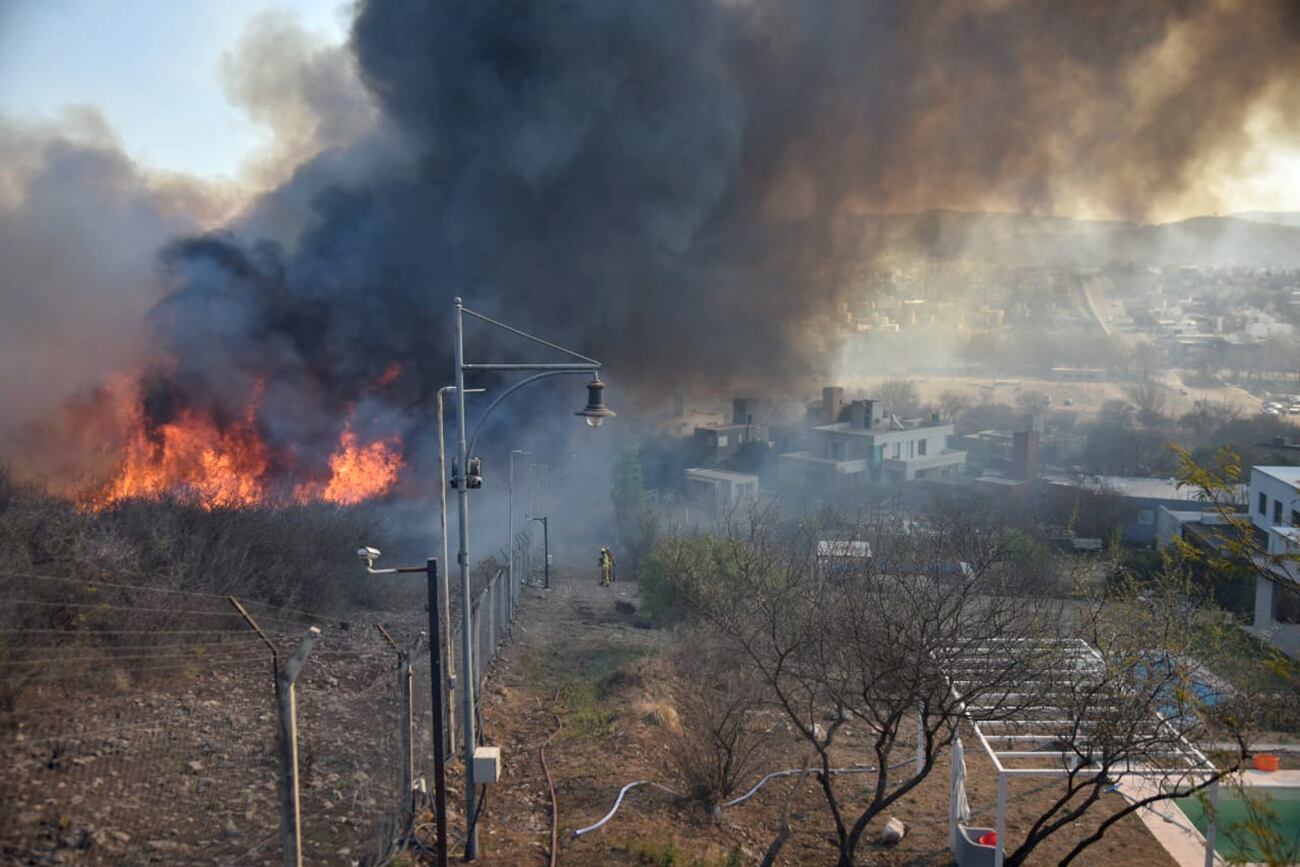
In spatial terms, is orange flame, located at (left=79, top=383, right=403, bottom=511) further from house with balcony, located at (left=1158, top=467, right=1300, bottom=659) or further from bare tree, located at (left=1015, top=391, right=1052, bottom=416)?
bare tree, located at (left=1015, top=391, right=1052, bottom=416)

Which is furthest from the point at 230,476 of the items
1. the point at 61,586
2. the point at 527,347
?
the point at 61,586

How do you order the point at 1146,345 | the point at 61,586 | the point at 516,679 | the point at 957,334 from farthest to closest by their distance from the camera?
the point at 957,334 < the point at 1146,345 < the point at 516,679 < the point at 61,586

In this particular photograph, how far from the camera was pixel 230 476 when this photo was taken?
24.3m

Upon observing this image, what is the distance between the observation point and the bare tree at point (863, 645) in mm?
9281

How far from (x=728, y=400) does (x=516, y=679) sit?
3535cm

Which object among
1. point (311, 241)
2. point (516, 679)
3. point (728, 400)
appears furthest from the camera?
point (728, 400)

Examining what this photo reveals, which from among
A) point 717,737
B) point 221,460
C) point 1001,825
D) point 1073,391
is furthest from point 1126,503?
point 1073,391

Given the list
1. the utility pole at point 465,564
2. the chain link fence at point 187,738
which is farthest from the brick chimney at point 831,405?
the utility pole at point 465,564

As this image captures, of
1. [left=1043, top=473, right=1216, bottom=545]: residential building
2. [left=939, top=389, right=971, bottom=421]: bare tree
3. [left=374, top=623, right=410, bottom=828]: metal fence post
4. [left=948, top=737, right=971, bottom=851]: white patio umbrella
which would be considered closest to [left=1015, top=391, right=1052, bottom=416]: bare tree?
[left=939, top=389, right=971, bottom=421]: bare tree

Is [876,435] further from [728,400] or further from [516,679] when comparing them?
[516,679]

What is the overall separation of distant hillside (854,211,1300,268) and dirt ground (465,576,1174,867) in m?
91.2

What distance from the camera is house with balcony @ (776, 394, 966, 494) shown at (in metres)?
37.7

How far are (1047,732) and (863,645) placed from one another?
357 centimetres

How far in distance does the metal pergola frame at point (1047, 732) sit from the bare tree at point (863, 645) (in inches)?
8.4
